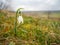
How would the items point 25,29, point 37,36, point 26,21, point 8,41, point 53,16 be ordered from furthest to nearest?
point 53,16 → point 26,21 → point 25,29 → point 37,36 → point 8,41

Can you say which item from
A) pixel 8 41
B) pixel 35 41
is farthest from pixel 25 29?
pixel 8 41

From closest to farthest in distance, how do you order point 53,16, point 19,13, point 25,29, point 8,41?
1. point 8,41
2. point 19,13
3. point 25,29
4. point 53,16

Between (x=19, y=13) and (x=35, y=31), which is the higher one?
(x=19, y=13)

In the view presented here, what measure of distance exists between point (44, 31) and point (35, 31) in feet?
0.45

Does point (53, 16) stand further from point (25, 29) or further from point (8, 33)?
point (8, 33)

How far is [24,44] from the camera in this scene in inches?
111

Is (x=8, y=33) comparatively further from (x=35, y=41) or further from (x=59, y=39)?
(x=59, y=39)

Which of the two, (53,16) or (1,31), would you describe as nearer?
(1,31)

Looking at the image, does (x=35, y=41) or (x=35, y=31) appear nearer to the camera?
(x=35, y=41)

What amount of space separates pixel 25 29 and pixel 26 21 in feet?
1.94

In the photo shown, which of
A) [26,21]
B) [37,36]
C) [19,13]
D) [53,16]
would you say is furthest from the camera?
[53,16]

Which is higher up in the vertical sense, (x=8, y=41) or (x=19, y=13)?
(x=19, y=13)

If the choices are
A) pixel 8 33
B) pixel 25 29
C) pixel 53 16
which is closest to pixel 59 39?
pixel 25 29

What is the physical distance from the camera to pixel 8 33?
3021 mm
